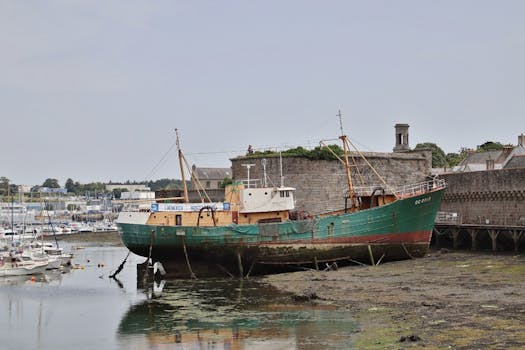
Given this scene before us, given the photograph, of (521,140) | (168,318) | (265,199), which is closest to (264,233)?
(265,199)

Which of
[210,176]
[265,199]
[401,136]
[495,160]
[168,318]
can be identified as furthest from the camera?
[210,176]

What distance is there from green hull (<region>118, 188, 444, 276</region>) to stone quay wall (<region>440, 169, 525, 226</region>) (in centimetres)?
498

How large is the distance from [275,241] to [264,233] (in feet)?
1.89

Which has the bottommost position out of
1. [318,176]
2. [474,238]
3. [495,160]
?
[474,238]

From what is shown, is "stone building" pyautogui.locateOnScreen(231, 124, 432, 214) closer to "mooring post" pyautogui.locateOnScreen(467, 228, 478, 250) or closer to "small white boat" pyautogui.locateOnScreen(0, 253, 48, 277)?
"mooring post" pyautogui.locateOnScreen(467, 228, 478, 250)

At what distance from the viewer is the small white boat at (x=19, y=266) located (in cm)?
3763

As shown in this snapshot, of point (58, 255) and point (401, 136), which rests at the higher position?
point (401, 136)

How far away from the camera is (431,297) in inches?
907

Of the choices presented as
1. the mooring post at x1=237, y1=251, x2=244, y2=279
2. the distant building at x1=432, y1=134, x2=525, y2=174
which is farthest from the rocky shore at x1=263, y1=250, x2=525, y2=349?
the distant building at x1=432, y1=134, x2=525, y2=174

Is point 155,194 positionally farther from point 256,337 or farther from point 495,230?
point 256,337

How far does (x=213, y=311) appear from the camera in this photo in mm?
23641

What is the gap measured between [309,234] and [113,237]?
56468mm

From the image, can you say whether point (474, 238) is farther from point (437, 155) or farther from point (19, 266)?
point (437, 155)

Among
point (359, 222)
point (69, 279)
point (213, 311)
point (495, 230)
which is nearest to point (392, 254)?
point (359, 222)
